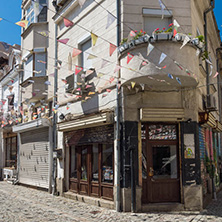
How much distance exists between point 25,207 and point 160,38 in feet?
22.5

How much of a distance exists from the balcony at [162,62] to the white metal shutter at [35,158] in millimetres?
6398

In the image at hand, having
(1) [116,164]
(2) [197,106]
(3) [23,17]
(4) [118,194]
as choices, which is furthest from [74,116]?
(3) [23,17]

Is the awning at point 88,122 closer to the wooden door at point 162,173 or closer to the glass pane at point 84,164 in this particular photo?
the glass pane at point 84,164

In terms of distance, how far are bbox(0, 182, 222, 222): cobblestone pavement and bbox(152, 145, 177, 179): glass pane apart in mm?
1231

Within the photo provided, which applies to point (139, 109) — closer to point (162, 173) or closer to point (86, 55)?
point (162, 173)

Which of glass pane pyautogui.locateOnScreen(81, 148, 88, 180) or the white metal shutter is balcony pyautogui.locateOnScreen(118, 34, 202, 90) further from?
the white metal shutter

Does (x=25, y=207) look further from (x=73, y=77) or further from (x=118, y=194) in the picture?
(x=73, y=77)

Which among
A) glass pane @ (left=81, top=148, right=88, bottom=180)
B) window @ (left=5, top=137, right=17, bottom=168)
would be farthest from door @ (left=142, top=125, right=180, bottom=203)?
window @ (left=5, top=137, right=17, bottom=168)

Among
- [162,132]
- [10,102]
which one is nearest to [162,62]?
[162,132]

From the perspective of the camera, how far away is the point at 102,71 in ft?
33.5

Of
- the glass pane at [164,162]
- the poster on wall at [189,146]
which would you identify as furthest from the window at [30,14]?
the poster on wall at [189,146]

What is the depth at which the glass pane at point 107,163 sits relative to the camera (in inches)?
381

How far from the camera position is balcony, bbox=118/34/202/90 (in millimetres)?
8383

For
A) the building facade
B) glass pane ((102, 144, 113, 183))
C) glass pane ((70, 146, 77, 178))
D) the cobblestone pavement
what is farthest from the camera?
glass pane ((70, 146, 77, 178))
